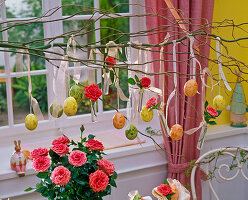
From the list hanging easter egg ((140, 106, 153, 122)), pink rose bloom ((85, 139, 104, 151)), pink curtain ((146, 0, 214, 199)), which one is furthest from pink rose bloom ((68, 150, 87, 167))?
pink curtain ((146, 0, 214, 199))

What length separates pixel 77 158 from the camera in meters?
1.37

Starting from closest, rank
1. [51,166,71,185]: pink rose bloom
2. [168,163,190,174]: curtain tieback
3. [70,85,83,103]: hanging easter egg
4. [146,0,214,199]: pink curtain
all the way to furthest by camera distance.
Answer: [70,85,83,103]: hanging easter egg
[51,166,71,185]: pink rose bloom
[146,0,214,199]: pink curtain
[168,163,190,174]: curtain tieback

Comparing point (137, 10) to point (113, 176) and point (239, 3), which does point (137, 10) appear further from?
point (113, 176)

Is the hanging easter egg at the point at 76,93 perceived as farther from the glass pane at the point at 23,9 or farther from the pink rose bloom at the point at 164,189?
the glass pane at the point at 23,9

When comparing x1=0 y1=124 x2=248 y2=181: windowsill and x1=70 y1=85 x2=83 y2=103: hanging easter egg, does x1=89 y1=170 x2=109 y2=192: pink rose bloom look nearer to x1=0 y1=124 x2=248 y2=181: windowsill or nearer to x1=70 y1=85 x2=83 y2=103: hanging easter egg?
x1=70 y1=85 x2=83 y2=103: hanging easter egg

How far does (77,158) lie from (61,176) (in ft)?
0.28

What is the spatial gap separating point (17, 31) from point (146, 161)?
1.23 m

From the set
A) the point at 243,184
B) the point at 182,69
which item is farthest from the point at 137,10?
the point at 243,184

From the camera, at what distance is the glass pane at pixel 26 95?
130 inches

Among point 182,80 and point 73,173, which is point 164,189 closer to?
point 73,173

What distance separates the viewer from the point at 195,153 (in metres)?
2.71

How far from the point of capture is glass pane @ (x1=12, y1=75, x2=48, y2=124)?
330cm

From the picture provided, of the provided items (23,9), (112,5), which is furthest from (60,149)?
(23,9)

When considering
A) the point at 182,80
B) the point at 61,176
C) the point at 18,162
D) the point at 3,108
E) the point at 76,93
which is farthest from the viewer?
the point at 3,108
